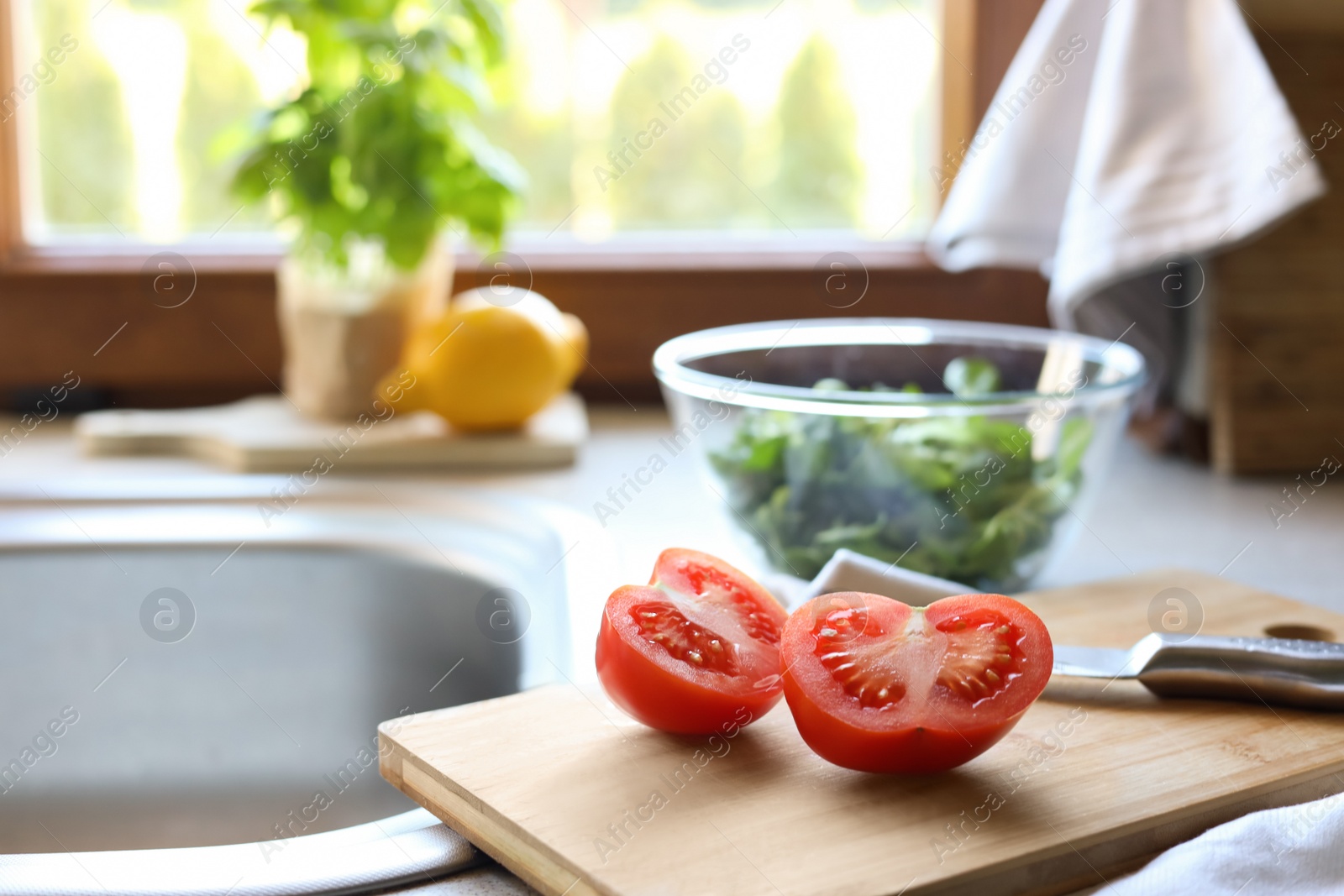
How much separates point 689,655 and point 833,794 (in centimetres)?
8

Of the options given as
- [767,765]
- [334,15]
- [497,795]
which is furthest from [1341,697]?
[334,15]

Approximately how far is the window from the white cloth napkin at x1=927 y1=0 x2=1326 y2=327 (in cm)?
26

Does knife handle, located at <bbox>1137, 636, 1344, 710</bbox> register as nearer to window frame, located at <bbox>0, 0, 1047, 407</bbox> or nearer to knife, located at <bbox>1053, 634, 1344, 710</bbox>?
knife, located at <bbox>1053, 634, 1344, 710</bbox>

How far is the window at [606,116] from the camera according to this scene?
4.33ft

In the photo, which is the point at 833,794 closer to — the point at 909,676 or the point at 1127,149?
the point at 909,676

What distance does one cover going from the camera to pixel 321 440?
1.08m

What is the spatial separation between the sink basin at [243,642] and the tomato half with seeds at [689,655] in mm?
221

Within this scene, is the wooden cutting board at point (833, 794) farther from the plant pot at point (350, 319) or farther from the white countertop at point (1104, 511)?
the plant pot at point (350, 319)

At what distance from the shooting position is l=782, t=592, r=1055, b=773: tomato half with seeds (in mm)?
484

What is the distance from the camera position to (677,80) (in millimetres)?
1357

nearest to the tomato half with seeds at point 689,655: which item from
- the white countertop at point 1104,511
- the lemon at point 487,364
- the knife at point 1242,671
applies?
the knife at point 1242,671

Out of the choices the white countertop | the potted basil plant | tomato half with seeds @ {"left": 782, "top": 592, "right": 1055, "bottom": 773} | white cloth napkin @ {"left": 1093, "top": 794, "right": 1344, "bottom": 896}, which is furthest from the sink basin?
white cloth napkin @ {"left": 1093, "top": 794, "right": 1344, "bottom": 896}

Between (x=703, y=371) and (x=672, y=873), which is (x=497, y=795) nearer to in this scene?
(x=672, y=873)

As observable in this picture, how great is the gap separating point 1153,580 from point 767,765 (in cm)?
34
